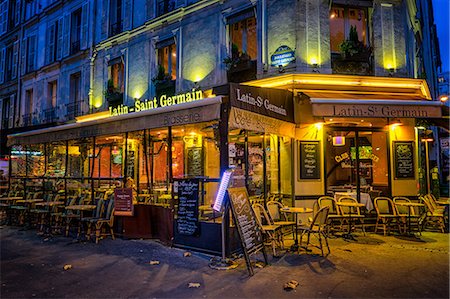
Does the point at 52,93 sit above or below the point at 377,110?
above

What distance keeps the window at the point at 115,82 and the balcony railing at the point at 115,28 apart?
1323 millimetres

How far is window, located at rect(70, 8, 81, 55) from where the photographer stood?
1764 centimetres

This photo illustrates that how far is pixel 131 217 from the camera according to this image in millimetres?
8258

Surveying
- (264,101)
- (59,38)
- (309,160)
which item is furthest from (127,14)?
(309,160)

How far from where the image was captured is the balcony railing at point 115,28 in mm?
15305

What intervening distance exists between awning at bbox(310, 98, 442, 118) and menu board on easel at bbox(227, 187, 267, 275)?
3.17 metres

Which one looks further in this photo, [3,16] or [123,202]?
[3,16]

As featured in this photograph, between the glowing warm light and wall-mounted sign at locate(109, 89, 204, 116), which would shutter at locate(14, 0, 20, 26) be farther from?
the glowing warm light

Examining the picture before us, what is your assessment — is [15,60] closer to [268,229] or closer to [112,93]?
[112,93]

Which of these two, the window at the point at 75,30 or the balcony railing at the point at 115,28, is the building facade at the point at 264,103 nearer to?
the balcony railing at the point at 115,28

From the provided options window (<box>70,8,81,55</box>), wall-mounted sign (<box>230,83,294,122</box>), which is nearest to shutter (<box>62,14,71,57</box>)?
window (<box>70,8,81,55</box>)

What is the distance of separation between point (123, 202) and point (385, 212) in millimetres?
7268

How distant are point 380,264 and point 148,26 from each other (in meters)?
12.3

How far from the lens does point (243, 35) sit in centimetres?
1120
